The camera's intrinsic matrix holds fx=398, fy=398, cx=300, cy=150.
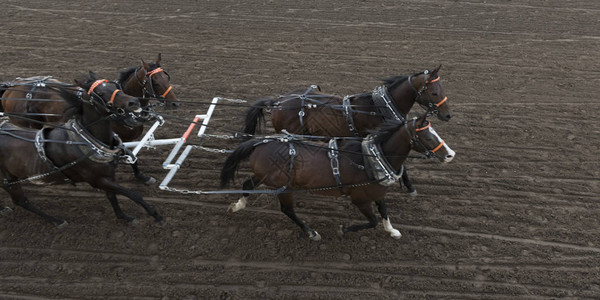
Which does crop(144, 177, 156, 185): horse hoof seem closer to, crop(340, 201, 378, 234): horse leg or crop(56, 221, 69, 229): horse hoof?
crop(56, 221, 69, 229): horse hoof

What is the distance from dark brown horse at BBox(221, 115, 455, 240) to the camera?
4.64m

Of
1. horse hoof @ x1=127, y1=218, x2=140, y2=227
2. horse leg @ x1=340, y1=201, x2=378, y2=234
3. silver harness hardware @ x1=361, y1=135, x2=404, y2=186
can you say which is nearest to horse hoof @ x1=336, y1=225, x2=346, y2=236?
horse leg @ x1=340, y1=201, x2=378, y2=234

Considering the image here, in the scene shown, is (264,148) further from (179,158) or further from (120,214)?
(120,214)

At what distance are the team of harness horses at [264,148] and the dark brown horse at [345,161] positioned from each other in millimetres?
12

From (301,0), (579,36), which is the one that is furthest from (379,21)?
(579,36)

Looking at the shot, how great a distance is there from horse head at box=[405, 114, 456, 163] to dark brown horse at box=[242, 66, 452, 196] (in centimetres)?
113

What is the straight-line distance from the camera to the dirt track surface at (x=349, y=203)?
16.1 ft

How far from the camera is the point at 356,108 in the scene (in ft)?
19.6

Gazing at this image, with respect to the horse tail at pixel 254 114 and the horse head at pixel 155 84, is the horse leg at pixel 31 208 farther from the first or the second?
the horse tail at pixel 254 114

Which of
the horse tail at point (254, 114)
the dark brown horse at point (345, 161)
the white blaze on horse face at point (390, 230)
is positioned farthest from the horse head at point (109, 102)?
the white blaze on horse face at point (390, 230)

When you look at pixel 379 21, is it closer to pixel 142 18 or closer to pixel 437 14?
pixel 437 14

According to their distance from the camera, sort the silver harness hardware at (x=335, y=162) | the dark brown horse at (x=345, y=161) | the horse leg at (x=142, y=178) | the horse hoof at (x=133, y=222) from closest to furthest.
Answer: the dark brown horse at (x=345, y=161), the silver harness hardware at (x=335, y=162), the horse hoof at (x=133, y=222), the horse leg at (x=142, y=178)

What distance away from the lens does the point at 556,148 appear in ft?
23.8

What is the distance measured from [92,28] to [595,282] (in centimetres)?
1392
